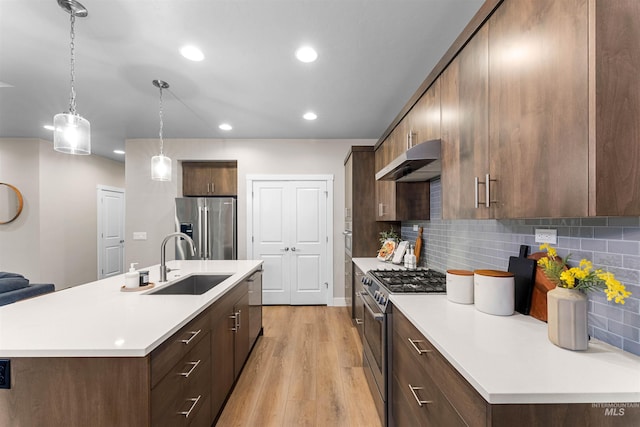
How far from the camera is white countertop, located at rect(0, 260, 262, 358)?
1.03 m

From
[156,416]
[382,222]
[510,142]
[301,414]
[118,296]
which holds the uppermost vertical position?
[510,142]

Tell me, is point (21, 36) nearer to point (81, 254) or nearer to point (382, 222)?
point (382, 222)

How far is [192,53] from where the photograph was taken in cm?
213

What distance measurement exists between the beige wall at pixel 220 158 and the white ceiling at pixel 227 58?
2.64 feet

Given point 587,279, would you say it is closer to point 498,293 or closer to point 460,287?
point 498,293

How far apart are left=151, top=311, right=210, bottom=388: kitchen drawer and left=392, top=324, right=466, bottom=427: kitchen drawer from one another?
1109 millimetres

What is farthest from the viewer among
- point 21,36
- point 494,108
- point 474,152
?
point 21,36

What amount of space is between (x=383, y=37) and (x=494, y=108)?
1.15 meters

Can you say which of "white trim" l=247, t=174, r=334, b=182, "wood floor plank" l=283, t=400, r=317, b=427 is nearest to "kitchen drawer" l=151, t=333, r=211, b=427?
"wood floor plank" l=283, t=400, r=317, b=427

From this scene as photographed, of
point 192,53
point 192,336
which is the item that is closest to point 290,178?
point 192,53

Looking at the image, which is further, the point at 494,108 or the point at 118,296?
the point at 118,296

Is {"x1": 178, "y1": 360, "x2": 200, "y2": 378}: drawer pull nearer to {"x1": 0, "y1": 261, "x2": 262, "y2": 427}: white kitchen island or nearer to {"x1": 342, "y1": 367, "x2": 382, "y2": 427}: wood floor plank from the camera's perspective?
{"x1": 0, "y1": 261, "x2": 262, "y2": 427}: white kitchen island

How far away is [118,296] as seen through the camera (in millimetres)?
1696

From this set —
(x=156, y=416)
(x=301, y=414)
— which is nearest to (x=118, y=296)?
(x=156, y=416)
